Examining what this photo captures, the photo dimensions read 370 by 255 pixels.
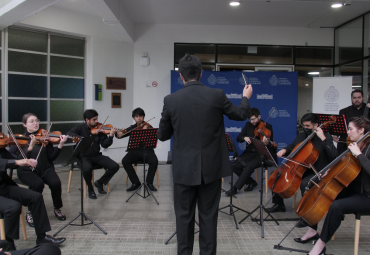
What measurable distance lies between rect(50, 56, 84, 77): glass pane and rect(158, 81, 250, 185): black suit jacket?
4.64m

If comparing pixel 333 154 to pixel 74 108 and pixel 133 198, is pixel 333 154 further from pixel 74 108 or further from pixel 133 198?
pixel 74 108

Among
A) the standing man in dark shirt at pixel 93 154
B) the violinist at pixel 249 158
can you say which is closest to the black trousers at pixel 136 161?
the standing man in dark shirt at pixel 93 154

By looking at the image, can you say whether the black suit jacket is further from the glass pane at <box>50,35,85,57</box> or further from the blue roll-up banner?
the glass pane at <box>50,35,85,57</box>

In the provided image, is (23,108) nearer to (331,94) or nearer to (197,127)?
(197,127)

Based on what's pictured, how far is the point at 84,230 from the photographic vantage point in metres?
2.83

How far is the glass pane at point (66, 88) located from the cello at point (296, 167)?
4523 mm

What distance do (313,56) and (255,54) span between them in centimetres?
132

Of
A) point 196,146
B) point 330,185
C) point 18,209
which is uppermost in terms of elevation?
point 196,146

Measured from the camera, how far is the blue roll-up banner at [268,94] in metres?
5.89

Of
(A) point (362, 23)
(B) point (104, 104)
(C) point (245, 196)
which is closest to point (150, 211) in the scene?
(C) point (245, 196)

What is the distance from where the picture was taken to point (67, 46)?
574 cm

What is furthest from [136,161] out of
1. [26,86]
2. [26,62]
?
[26,62]

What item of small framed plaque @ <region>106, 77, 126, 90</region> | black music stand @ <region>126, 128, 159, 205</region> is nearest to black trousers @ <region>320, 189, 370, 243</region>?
black music stand @ <region>126, 128, 159, 205</region>

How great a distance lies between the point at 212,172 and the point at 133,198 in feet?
7.87
